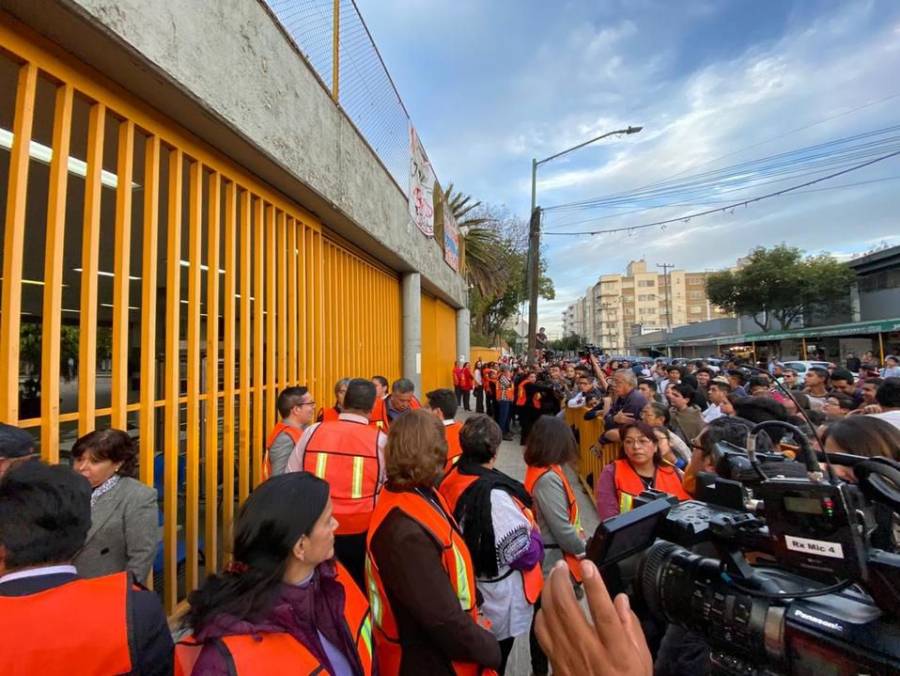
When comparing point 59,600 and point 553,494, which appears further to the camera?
point 553,494

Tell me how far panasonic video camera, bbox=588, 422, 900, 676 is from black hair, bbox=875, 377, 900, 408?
3662mm

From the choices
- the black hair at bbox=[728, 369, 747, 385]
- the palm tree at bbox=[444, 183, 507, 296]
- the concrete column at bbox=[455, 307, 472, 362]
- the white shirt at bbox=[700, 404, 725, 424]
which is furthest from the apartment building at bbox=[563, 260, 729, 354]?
the white shirt at bbox=[700, 404, 725, 424]

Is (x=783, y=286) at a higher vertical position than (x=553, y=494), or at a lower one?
higher

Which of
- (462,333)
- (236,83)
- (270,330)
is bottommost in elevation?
(270,330)

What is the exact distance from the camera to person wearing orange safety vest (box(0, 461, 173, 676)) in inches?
44.9

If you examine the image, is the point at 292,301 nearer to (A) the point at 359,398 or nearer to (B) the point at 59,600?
(A) the point at 359,398

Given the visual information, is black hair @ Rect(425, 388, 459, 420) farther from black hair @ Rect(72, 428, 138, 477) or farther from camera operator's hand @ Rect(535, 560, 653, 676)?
camera operator's hand @ Rect(535, 560, 653, 676)

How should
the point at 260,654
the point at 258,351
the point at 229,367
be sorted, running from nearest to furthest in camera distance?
the point at 260,654 → the point at 229,367 → the point at 258,351

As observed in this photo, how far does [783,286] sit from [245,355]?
4239 centimetres

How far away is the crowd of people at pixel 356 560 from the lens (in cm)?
113

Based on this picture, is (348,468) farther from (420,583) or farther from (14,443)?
(14,443)

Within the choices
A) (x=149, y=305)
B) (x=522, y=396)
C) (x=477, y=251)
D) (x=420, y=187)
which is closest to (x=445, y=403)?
(x=149, y=305)

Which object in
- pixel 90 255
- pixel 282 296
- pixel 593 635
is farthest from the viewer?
pixel 282 296

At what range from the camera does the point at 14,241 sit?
229 centimetres
